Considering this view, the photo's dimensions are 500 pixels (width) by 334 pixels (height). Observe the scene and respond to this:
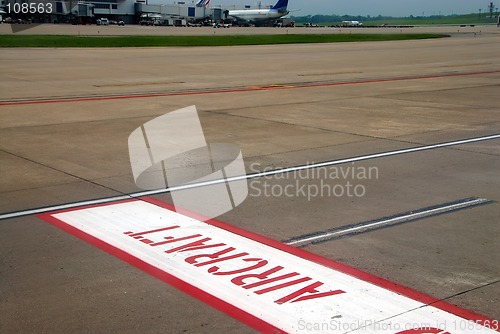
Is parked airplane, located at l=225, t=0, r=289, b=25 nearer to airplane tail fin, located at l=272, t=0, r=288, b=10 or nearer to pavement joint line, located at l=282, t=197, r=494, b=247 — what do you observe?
airplane tail fin, located at l=272, t=0, r=288, b=10

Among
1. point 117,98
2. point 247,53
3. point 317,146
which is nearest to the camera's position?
point 317,146

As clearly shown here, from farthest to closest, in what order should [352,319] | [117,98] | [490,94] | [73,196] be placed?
[490,94] → [117,98] → [73,196] → [352,319]

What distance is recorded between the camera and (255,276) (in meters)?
5.55

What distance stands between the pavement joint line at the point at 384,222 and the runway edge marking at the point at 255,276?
1.01 ft

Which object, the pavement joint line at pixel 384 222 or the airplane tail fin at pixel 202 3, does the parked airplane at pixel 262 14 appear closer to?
the airplane tail fin at pixel 202 3

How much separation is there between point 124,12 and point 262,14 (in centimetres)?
2743

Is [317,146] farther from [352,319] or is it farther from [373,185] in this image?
[352,319]

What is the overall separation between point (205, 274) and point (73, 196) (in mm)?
3128

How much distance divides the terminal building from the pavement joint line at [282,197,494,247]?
312ft

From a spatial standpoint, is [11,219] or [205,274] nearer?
[205,274]

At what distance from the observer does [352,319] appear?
15.5 feet

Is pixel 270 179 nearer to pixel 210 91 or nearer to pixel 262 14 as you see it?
pixel 210 91

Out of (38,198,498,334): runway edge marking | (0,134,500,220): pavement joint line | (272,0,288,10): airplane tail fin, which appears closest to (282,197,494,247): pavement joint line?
(38,198,498,334): runway edge marking

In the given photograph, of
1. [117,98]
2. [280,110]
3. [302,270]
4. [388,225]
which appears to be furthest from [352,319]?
[117,98]
